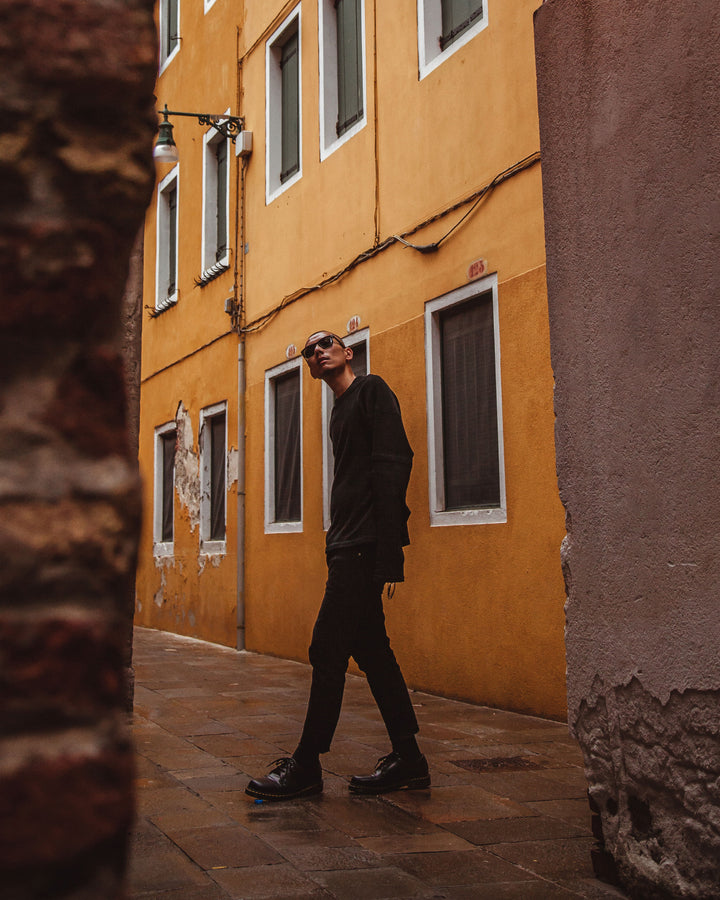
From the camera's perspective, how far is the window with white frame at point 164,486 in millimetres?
14617

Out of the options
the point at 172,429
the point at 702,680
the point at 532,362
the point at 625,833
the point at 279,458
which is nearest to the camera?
the point at 702,680

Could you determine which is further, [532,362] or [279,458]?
[279,458]

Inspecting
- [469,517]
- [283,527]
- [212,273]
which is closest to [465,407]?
[469,517]

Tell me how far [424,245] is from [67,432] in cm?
722

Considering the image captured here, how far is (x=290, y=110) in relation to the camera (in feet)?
36.9

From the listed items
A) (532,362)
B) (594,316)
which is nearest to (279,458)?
(532,362)

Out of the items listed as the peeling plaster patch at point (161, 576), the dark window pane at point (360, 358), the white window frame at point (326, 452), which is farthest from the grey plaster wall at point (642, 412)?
the peeling plaster patch at point (161, 576)

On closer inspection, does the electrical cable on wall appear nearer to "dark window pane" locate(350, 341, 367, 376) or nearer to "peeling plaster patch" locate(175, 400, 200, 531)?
"dark window pane" locate(350, 341, 367, 376)

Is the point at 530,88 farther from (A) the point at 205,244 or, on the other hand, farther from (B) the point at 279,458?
(A) the point at 205,244

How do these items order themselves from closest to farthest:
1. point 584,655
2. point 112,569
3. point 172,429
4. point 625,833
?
point 112,569, point 625,833, point 584,655, point 172,429

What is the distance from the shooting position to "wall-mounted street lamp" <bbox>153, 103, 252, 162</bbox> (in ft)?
37.8

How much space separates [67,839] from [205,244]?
12774 mm

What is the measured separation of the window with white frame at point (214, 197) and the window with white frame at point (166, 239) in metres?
1.40

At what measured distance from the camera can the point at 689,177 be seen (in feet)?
9.21
